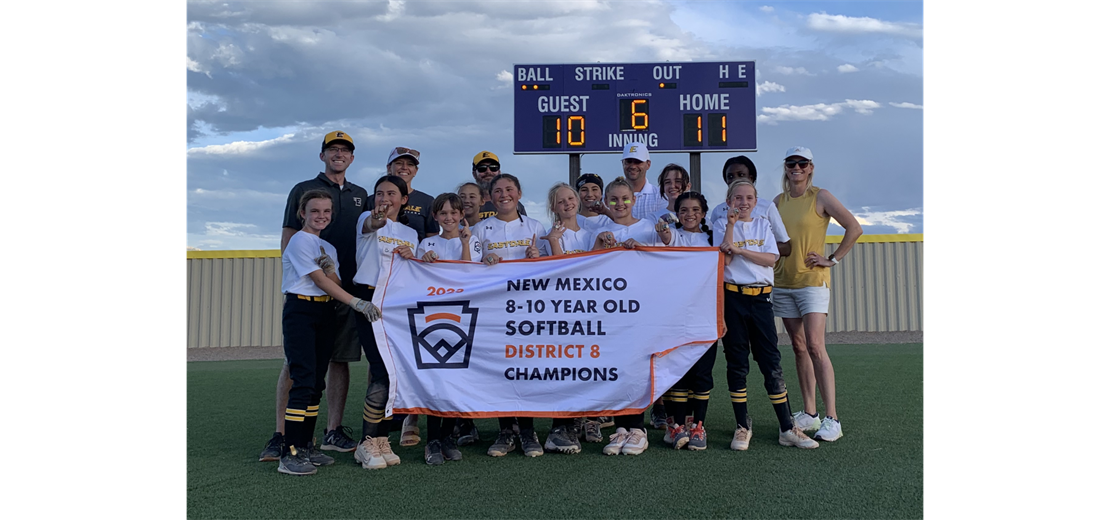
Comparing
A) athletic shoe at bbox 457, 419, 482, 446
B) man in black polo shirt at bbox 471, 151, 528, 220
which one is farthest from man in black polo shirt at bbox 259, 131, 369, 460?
man in black polo shirt at bbox 471, 151, 528, 220

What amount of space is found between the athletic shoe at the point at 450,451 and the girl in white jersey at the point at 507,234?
226mm

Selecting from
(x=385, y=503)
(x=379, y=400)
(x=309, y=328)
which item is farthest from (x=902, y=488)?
(x=309, y=328)

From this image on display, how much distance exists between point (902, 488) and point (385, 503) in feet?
7.35

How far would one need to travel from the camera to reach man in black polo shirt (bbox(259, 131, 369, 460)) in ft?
13.8

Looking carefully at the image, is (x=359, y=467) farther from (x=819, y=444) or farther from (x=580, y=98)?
(x=580, y=98)

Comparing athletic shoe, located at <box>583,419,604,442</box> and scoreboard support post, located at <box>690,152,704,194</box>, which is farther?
scoreboard support post, located at <box>690,152,704,194</box>

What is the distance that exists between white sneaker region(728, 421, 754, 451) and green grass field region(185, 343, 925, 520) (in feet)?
0.18

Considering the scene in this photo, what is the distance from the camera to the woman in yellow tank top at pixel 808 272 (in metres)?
4.25

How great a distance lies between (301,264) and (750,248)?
8.06 ft

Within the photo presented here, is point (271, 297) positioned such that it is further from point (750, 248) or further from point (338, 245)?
point (750, 248)

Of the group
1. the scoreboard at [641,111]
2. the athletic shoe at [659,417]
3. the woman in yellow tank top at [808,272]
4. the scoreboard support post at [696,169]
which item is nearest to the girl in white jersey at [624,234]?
the athletic shoe at [659,417]

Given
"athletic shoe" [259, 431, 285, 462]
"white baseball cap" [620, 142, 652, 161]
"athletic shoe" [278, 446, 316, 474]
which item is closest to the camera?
"athletic shoe" [278, 446, 316, 474]

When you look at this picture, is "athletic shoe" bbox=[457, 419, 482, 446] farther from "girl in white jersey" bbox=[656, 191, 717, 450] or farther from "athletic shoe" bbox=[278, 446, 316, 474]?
"girl in white jersey" bbox=[656, 191, 717, 450]

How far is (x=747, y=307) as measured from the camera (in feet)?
13.1
